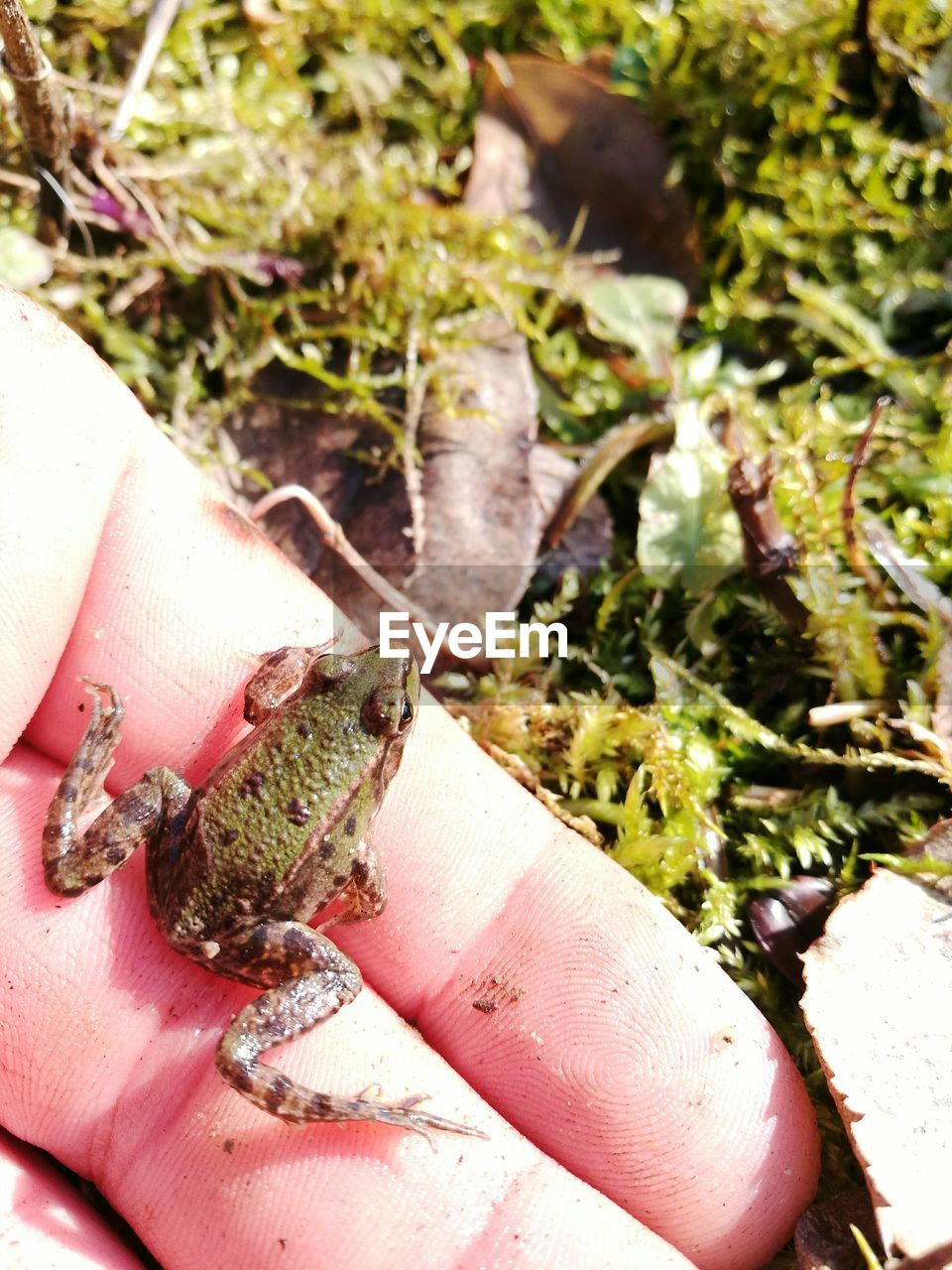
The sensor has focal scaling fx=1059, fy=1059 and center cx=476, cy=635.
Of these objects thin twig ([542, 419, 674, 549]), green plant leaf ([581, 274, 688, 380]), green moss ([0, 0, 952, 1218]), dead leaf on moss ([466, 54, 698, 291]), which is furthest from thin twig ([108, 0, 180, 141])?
thin twig ([542, 419, 674, 549])

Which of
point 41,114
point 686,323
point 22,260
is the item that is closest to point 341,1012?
point 22,260

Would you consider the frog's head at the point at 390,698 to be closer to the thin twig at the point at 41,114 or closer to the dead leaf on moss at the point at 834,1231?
the dead leaf on moss at the point at 834,1231

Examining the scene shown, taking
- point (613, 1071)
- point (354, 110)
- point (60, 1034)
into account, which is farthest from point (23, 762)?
point (354, 110)

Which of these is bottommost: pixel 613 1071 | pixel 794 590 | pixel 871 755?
pixel 613 1071

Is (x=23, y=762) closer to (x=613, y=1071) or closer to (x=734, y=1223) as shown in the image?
(x=613, y=1071)

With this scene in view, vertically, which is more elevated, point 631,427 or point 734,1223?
point 631,427

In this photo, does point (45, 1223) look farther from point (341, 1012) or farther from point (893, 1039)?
point (893, 1039)

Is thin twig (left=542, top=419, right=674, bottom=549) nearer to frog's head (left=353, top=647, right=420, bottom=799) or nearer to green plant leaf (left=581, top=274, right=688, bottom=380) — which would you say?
green plant leaf (left=581, top=274, right=688, bottom=380)
